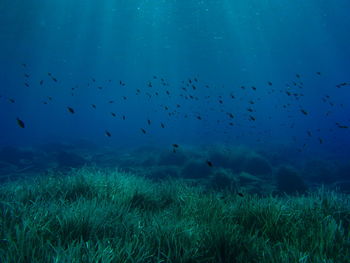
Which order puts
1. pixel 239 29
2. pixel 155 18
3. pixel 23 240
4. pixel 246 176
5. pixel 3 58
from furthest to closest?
pixel 3 58
pixel 239 29
pixel 155 18
pixel 246 176
pixel 23 240

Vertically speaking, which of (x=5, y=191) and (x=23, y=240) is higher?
(x=23, y=240)

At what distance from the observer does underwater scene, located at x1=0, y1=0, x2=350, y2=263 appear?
13.1ft

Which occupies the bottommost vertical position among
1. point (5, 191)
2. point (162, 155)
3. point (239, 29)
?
point (162, 155)

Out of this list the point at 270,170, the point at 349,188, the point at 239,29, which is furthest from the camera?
the point at 239,29

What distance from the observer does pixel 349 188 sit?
52.1ft

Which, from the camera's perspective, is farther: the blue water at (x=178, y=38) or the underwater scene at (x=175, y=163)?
the blue water at (x=178, y=38)

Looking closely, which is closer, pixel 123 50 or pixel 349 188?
pixel 349 188

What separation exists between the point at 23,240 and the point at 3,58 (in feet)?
179

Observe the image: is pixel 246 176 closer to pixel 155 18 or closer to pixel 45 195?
pixel 45 195

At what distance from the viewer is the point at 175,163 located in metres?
20.7

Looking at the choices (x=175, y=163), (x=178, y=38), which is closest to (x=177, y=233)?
(x=175, y=163)

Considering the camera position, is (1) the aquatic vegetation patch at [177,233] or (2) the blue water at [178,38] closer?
(1) the aquatic vegetation patch at [177,233]

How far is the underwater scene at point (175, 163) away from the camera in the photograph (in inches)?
157

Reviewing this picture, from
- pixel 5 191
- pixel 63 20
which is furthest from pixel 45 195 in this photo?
pixel 63 20
